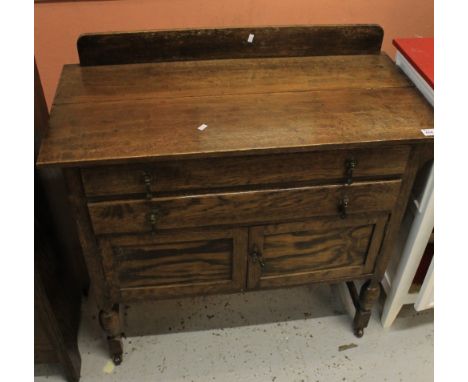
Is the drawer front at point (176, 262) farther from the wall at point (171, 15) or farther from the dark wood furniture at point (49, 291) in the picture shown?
the wall at point (171, 15)

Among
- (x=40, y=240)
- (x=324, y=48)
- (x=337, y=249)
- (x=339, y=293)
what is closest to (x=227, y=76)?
A: (x=324, y=48)

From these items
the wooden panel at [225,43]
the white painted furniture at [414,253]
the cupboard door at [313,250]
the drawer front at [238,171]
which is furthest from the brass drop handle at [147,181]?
the white painted furniture at [414,253]

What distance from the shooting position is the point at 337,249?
1202mm

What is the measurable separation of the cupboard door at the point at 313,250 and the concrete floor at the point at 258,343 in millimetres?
307

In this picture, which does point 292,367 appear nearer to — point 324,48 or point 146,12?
point 324,48

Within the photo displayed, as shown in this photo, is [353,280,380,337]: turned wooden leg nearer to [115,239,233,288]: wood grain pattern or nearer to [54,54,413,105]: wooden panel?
[115,239,233,288]: wood grain pattern

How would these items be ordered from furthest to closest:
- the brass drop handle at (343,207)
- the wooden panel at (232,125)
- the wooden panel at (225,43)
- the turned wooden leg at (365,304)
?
the turned wooden leg at (365,304) < the wooden panel at (225,43) < the brass drop handle at (343,207) < the wooden panel at (232,125)

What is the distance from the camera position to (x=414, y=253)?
1.26 m

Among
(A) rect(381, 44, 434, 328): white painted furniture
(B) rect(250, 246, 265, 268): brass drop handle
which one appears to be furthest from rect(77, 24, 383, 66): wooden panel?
(B) rect(250, 246, 265, 268): brass drop handle

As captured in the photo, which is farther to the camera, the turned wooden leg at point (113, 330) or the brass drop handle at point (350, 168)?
the turned wooden leg at point (113, 330)

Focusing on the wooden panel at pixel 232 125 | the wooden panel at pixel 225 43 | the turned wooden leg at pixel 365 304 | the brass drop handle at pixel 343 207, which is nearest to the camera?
the wooden panel at pixel 232 125

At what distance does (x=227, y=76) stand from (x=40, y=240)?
649mm

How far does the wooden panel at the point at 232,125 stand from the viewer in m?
0.92

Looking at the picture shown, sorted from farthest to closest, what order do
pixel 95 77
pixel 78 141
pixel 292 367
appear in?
pixel 292 367 < pixel 95 77 < pixel 78 141
